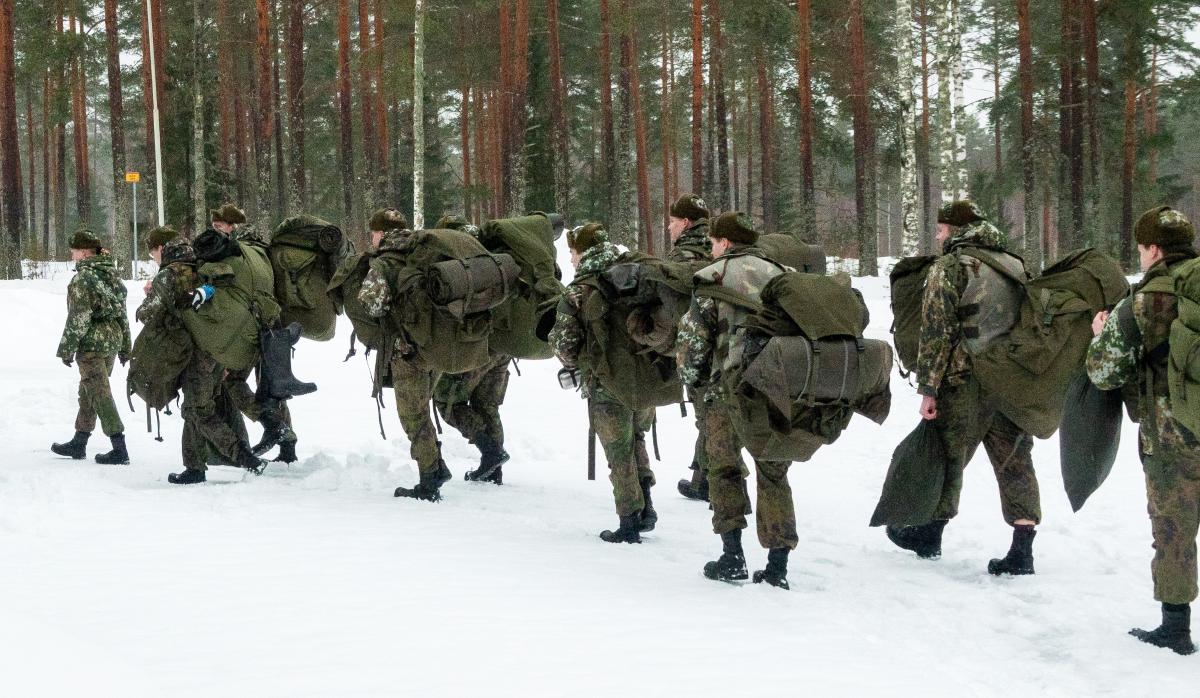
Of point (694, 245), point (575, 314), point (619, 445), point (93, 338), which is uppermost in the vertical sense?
point (694, 245)

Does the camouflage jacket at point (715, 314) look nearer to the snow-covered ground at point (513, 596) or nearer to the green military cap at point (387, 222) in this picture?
the snow-covered ground at point (513, 596)

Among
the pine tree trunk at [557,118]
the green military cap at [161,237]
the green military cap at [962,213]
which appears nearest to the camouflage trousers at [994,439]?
the green military cap at [962,213]

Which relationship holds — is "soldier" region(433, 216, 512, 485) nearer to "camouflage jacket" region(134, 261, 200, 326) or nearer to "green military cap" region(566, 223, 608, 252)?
"green military cap" region(566, 223, 608, 252)

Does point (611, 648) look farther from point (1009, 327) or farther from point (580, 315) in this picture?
point (1009, 327)

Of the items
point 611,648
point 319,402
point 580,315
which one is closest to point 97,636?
point 611,648

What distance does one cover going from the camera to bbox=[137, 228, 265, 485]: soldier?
8.43 meters

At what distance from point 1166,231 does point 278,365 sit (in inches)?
253

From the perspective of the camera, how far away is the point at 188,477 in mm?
8688

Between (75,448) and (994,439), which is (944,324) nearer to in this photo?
(994,439)

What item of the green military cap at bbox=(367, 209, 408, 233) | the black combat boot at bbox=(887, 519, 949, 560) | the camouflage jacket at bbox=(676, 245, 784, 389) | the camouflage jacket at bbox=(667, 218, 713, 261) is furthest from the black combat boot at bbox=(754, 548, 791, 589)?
the green military cap at bbox=(367, 209, 408, 233)

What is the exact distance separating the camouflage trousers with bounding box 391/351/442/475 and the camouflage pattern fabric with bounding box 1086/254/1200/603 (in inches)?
185

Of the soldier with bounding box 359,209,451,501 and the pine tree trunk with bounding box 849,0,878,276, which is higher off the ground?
the pine tree trunk with bounding box 849,0,878,276

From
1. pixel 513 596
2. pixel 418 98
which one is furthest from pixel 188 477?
pixel 418 98

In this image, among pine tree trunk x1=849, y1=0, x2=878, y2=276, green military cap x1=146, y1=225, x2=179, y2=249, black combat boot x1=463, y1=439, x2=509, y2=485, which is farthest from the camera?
pine tree trunk x1=849, y1=0, x2=878, y2=276
